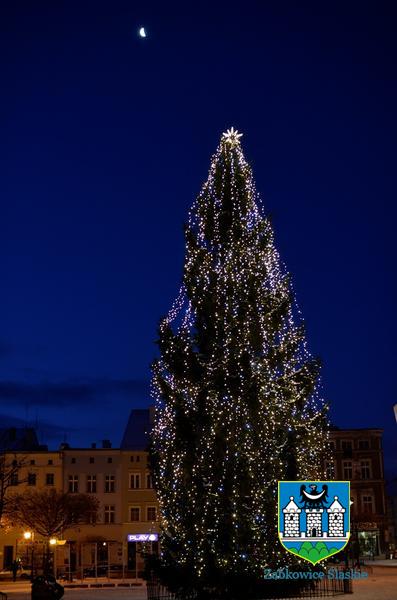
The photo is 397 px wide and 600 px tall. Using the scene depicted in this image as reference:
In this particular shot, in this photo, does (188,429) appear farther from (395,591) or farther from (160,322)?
(395,591)

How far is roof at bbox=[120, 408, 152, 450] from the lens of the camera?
197 feet

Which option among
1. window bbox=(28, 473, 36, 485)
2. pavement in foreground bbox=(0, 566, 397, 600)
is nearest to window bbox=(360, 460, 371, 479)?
window bbox=(28, 473, 36, 485)

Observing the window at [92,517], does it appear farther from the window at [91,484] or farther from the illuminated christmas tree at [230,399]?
the illuminated christmas tree at [230,399]

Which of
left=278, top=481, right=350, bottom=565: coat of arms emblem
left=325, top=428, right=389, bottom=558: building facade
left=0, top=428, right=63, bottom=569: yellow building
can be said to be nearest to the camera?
left=278, top=481, right=350, bottom=565: coat of arms emblem

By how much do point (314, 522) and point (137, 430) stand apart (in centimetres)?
4671

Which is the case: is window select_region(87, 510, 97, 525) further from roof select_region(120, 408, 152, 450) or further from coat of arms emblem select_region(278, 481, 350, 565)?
coat of arms emblem select_region(278, 481, 350, 565)

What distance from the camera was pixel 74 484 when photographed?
192ft

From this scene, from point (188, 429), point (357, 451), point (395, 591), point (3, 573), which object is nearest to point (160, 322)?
point (188, 429)

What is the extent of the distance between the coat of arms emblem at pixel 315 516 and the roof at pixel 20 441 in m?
46.7

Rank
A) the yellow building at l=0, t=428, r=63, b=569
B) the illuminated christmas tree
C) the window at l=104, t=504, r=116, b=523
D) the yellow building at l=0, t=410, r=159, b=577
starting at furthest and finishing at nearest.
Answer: the window at l=104, t=504, r=116, b=523 < the yellow building at l=0, t=410, r=159, b=577 < the yellow building at l=0, t=428, r=63, b=569 < the illuminated christmas tree

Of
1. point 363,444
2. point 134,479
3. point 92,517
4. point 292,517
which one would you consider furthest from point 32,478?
point 292,517

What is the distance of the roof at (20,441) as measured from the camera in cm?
6169

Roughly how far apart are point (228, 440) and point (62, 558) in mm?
37247

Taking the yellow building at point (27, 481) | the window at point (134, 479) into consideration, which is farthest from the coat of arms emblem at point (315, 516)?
the window at point (134, 479)
